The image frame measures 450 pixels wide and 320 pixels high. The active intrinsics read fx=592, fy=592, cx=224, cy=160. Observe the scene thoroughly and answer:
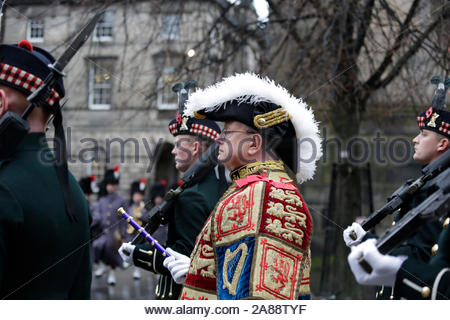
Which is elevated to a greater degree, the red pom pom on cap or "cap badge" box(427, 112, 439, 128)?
"cap badge" box(427, 112, 439, 128)

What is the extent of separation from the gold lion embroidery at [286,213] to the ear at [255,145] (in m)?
0.47

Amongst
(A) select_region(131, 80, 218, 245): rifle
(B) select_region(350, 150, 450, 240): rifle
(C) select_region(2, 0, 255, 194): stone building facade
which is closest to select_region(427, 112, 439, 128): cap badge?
(B) select_region(350, 150, 450, 240): rifle

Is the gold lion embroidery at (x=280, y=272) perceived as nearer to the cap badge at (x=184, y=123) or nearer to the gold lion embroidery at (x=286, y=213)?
the gold lion embroidery at (x=286, y=213)

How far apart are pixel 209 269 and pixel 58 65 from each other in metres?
1.28

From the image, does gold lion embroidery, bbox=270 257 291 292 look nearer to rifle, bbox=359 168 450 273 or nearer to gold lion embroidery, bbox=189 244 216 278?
gold lion embroidery, bbox=189 244 216 278

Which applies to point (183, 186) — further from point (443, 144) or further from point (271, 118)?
point (443, 144)

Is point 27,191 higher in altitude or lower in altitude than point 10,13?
lower

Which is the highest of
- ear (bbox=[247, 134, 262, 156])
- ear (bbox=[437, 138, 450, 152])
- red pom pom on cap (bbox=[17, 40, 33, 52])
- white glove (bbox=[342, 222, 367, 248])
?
red pom pom on cap (bbox=[17, 40, 33, 52])

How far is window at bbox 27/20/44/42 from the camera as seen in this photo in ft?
28.7

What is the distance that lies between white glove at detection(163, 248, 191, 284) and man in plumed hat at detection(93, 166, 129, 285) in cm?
888

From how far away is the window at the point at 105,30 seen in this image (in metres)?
9.80

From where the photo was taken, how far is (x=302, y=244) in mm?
2932
